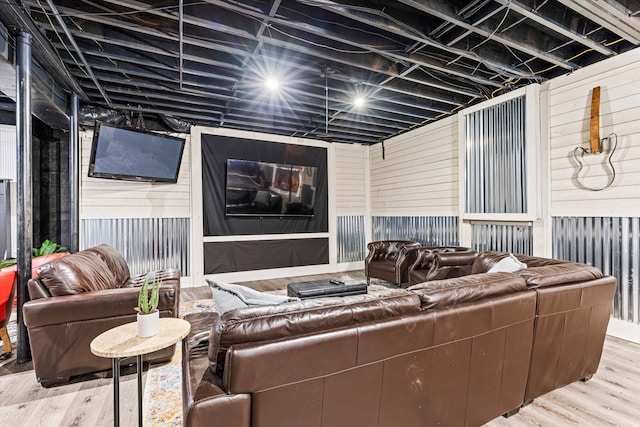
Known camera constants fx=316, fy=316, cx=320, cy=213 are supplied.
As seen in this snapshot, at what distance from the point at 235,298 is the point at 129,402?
1.35 metres

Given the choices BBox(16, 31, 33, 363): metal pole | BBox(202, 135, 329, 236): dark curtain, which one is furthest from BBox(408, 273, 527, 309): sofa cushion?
BBox(202, 135, 329, 236): dark curtain

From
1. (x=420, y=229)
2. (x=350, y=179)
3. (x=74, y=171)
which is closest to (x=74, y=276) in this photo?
(x=74, y=171)

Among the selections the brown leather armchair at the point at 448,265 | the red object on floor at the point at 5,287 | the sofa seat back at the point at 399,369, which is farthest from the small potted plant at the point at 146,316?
the brown leather armchair at the point at 448,265

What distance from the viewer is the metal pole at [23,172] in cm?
272

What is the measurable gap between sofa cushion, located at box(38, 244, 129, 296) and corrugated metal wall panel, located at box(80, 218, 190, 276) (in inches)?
74.0

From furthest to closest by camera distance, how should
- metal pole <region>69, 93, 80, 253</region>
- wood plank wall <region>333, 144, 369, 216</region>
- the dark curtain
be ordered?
wood plank wall <region>333, 144, 369, 216</region> < the dark curtain < metal pole <region>69, 93, 80, 253</region>

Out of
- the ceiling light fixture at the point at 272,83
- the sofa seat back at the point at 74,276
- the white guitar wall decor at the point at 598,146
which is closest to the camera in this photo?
the sofa seat back at the point at 74,276

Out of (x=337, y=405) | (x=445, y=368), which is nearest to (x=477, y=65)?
(x=445, y=368)

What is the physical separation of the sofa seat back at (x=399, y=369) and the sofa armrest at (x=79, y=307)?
1770 mm

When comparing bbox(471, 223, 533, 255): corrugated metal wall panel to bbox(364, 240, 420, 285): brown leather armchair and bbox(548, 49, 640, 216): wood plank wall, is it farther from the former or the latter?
bbox(364, 240, 420, 285): brown leather armchair

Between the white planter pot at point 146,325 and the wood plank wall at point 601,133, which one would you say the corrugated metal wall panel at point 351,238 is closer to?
the wood plank wall at point 601,133

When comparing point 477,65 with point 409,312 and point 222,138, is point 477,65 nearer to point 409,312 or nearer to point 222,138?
point 409,312

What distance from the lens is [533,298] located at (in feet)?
6.17

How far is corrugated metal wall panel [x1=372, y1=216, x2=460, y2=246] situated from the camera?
17.4 feet
